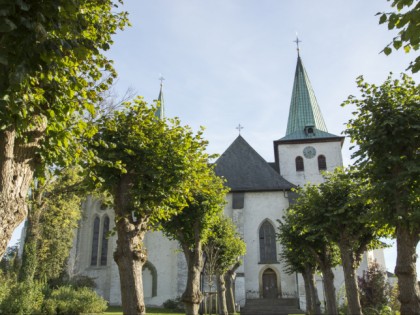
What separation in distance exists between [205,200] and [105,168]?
5.18m

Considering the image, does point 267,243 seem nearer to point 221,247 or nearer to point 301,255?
point 221,247

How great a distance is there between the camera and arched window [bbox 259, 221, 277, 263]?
113 ft

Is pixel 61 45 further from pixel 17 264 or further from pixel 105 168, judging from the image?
pixel 17 264

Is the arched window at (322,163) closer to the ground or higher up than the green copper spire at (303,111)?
closer to the ground

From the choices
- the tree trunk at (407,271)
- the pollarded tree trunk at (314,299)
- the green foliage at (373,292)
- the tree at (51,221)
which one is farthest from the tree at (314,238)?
the tree at (51,221)

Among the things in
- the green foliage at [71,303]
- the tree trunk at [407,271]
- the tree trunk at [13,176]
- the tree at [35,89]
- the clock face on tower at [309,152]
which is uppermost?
the clock face on tower at [309,152]

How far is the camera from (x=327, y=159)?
38.5 m

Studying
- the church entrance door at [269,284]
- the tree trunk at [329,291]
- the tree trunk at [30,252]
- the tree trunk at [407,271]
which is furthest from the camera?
the church entrance door at [269,284]

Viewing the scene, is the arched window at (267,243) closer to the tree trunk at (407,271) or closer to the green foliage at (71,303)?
the green foliage at (71,303)

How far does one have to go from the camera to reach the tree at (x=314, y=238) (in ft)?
53.0

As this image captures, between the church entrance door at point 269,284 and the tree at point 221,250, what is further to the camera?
the church entrance door at point 269,284

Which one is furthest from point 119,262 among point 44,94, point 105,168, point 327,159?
point 327,159

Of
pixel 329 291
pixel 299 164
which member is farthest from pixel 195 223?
pixel 299 164

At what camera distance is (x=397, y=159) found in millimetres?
10766
